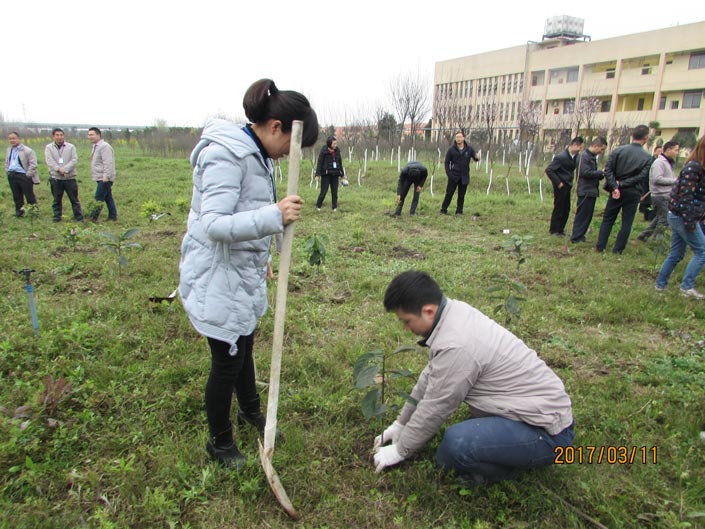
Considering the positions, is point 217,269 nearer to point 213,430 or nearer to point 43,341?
point 213,430

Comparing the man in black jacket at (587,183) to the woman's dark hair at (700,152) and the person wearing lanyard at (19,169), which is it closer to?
the woman's dark hair at (700,152)

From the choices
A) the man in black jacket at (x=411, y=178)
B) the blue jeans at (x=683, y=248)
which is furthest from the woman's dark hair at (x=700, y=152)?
the man in black jacket at (x=411, y=178)

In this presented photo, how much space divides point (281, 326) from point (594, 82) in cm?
4501

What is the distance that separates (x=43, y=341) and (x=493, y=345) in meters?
3.12

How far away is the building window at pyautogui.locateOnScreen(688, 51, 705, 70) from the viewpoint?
31.0 metres

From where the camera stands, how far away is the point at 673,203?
449cm

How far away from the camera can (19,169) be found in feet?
26.8

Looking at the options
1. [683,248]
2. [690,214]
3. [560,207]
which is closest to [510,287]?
[690,214]

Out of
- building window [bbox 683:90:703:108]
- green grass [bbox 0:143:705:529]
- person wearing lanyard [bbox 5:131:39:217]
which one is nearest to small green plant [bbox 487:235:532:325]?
green grass [bbox 0:143:705:529]

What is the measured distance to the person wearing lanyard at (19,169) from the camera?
8.11 metres

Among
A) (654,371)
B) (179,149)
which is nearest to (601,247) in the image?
(654,371)

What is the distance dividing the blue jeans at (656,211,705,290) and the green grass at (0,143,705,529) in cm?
18

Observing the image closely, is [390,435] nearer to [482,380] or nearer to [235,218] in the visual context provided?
[482,380]

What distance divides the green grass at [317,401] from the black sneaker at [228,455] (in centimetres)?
4
